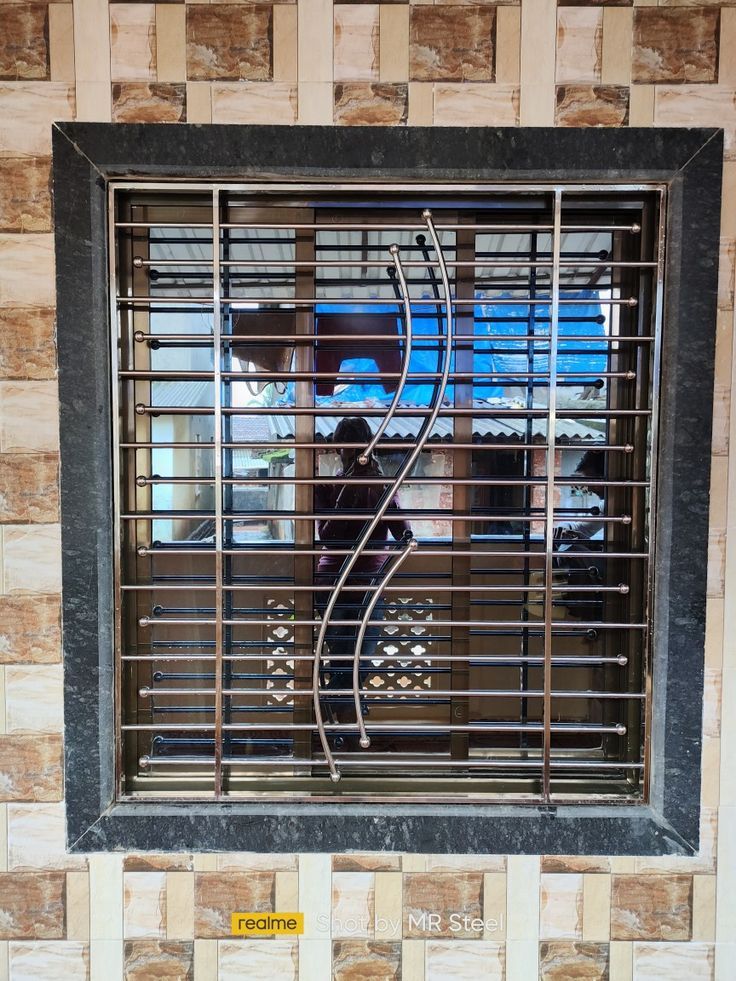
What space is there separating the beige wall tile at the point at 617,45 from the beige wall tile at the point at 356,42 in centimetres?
53

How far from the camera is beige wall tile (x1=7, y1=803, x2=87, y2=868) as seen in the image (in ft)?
4.81

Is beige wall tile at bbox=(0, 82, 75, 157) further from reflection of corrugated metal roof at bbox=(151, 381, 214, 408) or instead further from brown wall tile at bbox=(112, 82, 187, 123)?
reflection of corrugated metal roof at bbox=(151, 381, 214, 408)

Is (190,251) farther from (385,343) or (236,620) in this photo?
(236,620)

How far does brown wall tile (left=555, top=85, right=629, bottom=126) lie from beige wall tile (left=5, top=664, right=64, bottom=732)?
177 centimetres

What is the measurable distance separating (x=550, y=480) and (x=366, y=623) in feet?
1.82

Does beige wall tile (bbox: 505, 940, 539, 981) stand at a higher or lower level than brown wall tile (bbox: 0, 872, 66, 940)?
lower

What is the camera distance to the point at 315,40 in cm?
137

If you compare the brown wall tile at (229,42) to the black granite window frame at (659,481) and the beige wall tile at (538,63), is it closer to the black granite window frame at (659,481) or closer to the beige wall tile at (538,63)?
the black granite window frame at (659,481)

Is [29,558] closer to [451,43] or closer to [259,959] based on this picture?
[259,959]

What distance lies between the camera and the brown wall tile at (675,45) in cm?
138

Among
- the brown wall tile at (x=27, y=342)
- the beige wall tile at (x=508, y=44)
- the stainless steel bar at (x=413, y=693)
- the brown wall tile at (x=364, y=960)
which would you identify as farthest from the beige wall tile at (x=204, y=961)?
the beige wall tile at (x=508, y=44)

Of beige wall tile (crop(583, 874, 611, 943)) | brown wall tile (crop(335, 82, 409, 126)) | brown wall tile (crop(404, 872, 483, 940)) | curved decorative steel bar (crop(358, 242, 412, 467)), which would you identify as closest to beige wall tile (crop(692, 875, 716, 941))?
beige wall tile (crop(583, 874, 611, 943))

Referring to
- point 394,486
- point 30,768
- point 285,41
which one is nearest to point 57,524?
point 30,768

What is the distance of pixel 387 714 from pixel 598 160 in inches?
56.3
